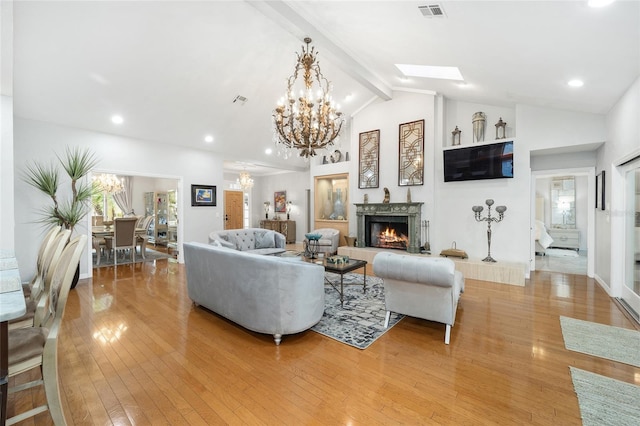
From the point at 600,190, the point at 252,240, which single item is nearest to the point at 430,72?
the point at 600,190

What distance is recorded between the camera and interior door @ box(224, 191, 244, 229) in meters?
10.7

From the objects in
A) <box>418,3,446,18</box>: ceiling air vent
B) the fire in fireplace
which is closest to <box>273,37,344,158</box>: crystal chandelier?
<box>418,3,446,18</box>: ceiling air vent

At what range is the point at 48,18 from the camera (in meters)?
3.21

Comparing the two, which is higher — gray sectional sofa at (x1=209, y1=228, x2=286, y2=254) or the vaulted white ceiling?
the vaulted white ceiling

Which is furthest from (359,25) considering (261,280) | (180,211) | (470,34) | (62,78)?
(180,211)

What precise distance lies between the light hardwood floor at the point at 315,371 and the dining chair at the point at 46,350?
344 millimetres

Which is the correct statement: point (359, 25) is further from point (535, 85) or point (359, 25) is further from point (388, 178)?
point (388, 178)

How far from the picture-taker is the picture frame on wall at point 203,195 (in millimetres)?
6980

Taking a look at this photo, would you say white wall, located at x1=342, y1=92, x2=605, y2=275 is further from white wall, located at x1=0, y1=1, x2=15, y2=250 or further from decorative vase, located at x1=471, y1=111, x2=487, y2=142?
white wall, located at x1=0, y1=1, x2=15, y2=250

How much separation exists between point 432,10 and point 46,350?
4.04m

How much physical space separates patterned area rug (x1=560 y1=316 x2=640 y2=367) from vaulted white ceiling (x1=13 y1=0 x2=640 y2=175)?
279 centimetres

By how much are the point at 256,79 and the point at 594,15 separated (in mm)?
4716

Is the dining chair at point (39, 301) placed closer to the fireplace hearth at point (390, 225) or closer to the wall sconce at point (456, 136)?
the fireplace hearth at point (390, 225)

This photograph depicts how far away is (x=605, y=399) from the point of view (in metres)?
1.95
